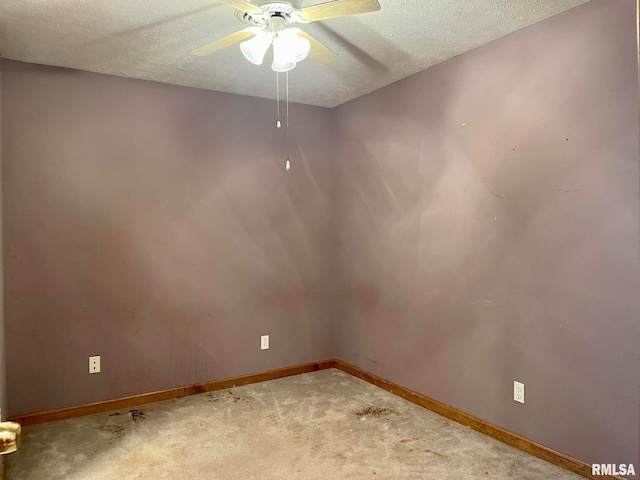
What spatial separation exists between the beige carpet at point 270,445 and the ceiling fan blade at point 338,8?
2265 millimetres

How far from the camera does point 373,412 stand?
3.22 m

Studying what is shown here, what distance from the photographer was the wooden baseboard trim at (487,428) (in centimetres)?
239

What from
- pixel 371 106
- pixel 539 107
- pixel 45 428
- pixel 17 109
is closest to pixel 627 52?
pixel 539 107

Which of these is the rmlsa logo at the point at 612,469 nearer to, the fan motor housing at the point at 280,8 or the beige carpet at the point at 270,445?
the beige carpet at the point at 270,445

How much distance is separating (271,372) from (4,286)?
2108 mm

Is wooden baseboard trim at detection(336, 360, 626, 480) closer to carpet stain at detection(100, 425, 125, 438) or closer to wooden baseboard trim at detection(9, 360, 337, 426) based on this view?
wooden baseboard trim at detection(9, 360, 337, 426)

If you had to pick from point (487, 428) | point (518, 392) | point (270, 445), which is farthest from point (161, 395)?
point (518, 392)

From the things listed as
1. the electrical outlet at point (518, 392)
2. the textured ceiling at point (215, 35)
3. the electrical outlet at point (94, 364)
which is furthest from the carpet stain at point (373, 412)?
the textured ceiling at point (215, 35)

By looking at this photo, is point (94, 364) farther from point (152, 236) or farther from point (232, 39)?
point (232, 39)

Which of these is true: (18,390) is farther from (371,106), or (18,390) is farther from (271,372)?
(371,106)

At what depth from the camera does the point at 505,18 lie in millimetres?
2506

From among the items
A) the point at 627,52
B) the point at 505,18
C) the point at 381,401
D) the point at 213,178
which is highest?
the point at 505,18

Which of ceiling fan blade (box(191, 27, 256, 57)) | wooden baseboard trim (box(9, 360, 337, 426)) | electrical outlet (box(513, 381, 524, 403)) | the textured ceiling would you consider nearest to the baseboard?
wooden baseboard trim (box(9, 360, 337, 426))

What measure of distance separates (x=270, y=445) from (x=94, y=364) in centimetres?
147
